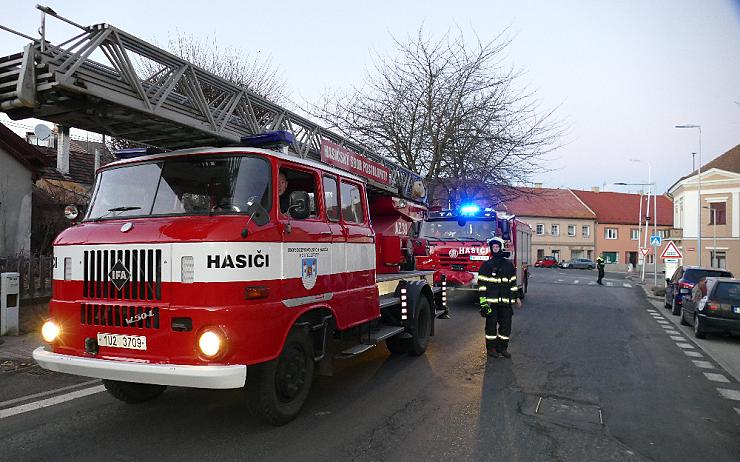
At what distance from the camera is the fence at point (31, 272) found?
30.5ft

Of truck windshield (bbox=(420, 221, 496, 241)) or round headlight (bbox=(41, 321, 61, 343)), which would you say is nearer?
round headlight (bbox=(41, 321, 61, 343))

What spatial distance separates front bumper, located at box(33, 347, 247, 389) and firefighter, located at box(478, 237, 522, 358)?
471cm

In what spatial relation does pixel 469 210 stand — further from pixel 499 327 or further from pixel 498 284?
pixel 499 327

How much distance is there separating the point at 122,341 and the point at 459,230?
11.0 metres

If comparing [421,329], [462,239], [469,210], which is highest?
[469,210]

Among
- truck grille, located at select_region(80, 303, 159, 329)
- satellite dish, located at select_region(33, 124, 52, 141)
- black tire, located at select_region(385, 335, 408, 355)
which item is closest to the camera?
truck grille, located at select_region(80, 303, 159, 329)

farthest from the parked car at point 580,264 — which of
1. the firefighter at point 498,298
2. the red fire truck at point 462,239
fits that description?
the firefighter at point 498,298

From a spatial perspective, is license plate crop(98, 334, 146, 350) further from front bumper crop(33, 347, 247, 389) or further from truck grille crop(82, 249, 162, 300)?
truck grille crop(82, 249, 162, 300)

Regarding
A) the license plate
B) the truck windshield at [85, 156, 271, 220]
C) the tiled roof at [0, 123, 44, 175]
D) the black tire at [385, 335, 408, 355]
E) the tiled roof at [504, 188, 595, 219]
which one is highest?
the tiled roof at [504, 188, 595, 219]

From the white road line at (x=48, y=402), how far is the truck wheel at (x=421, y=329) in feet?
13.3

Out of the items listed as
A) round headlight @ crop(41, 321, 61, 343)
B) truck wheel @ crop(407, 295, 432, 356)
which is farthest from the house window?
round headlight @ crop(41, 321, 61, 343)

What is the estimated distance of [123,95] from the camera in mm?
4891

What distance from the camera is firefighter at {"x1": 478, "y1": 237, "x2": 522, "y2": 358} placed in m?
7.70

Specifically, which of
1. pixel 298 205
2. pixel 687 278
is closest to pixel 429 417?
pixel 298 205
